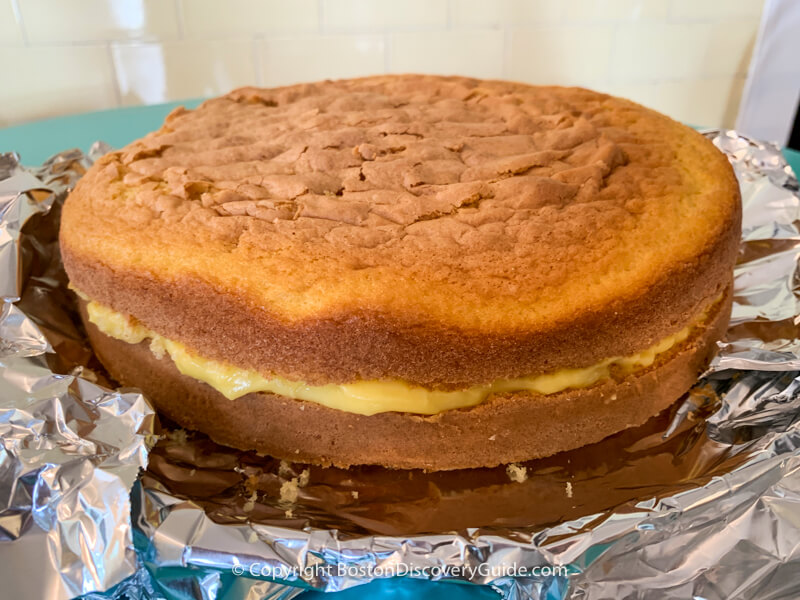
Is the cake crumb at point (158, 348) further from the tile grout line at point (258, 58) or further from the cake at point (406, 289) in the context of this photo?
the tile grout line at point (258, 58)

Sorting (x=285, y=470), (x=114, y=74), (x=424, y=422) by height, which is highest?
(x=114, y=74)

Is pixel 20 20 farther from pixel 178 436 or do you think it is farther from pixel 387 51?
pixel 178 436

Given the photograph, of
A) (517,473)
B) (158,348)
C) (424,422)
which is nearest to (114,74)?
(158,348)

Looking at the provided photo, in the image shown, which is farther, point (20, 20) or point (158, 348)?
point (20, 20)

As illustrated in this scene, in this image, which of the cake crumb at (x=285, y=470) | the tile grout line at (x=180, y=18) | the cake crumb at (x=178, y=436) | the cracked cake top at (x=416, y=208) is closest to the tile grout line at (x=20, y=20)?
the tile grout line at (x=180, y=18)

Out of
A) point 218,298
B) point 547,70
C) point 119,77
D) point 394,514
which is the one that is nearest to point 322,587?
point 394,514

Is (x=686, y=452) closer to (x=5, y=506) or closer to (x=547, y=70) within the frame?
(x=5, y=506)

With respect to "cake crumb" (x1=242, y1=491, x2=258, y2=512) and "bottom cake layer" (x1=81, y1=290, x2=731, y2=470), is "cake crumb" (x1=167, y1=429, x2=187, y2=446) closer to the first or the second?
"bottom cake layer" (x1=81, y1=290, x2=731, y2=470)

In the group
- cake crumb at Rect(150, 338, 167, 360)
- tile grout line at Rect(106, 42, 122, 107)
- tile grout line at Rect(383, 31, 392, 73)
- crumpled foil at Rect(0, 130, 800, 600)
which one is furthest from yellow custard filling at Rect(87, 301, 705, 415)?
tile grout line at Rect(383, 31, 392, 73)
